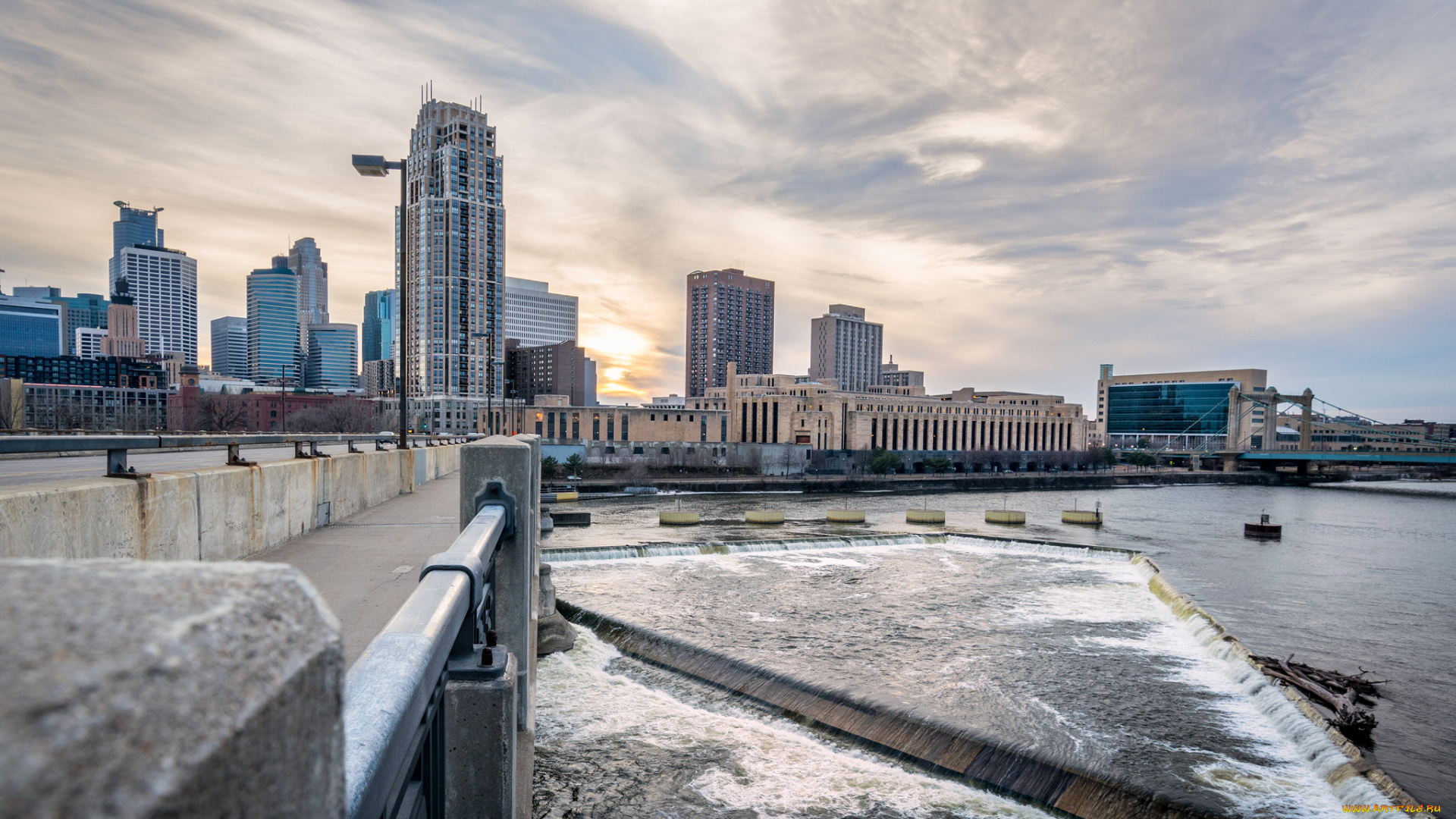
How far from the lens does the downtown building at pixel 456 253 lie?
144 meters

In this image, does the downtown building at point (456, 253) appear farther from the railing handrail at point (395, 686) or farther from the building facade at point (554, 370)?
the railing handrail at point (395, 686)

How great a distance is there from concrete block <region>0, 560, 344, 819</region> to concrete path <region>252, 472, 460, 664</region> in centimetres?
430

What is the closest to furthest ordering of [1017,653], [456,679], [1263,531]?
[456,679] < [1017,653] < [1263,531]

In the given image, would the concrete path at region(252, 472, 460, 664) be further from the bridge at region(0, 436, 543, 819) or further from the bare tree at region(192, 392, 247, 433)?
the bare tree at region(192, 392, 247, 433)

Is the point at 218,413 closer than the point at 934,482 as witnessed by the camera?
Yes

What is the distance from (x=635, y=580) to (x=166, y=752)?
107ft

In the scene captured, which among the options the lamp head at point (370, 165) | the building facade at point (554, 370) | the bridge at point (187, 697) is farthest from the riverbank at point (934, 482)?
the building facade at point (554, 370)

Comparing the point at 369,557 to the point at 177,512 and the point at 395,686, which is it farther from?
the point at 395,686

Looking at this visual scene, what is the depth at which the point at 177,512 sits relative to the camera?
649 cm

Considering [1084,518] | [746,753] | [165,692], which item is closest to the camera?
[165,692]

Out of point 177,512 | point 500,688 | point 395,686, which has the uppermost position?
point 395,686

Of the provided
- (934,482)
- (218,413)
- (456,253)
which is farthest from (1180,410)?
(218,413)

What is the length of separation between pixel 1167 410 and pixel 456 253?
166087mm

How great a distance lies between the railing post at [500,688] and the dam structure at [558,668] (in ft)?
0.06
